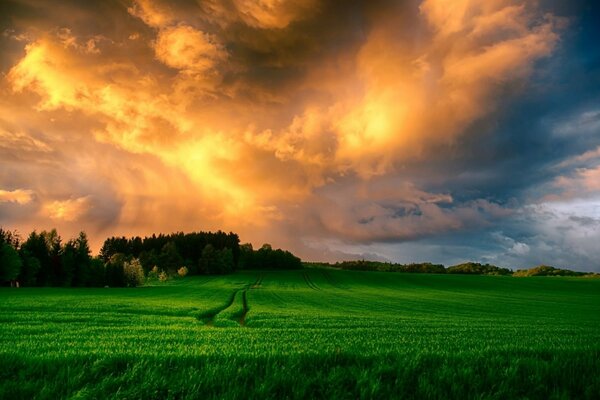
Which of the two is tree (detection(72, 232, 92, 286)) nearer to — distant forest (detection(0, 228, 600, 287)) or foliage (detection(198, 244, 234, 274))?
distant forest (detection(0, 228, 600, 287))

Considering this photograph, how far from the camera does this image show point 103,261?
400 ft

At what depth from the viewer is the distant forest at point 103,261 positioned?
99188 millimetres

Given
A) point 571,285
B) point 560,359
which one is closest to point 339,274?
point 571,285

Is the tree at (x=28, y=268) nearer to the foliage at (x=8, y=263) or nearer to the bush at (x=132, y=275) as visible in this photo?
the foliage at (x=8, y=263)

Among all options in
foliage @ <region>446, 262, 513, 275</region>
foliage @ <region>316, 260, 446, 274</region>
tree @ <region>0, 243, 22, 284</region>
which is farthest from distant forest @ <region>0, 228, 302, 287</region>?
foliage @ <region>446, 262, 513, 275</region>

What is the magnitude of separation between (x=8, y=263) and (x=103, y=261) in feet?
110

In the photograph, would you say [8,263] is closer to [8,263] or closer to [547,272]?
[8,263]

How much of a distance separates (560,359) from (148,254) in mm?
171161

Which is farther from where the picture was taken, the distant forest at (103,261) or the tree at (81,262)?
the tree at (81,262)

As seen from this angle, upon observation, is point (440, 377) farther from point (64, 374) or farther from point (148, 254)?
point (148, 254)

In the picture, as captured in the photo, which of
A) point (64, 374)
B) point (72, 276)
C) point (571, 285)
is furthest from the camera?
point (571, 285)

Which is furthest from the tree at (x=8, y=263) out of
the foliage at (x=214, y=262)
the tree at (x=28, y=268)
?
the foliage at (x=214, y=262)

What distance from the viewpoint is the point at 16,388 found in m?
5.92

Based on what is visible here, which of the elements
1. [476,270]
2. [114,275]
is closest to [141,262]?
[114,275]
